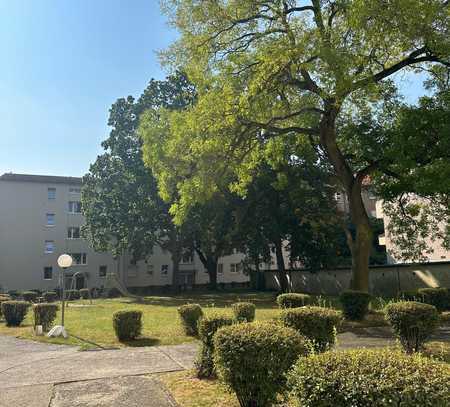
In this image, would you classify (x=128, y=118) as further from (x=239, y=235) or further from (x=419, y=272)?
(x=419, y=272)

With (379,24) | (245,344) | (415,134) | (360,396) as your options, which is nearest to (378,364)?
(360,396)

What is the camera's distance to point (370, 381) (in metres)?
3.20

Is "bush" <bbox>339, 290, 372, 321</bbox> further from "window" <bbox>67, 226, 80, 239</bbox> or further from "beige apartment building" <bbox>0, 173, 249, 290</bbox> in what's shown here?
"window" <bbox>67, 226, 80, 239</bbox>

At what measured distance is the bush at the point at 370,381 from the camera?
308cm

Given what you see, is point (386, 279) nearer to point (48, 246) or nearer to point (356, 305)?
point (356, 305)

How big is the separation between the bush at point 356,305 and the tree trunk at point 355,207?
70.2 inches

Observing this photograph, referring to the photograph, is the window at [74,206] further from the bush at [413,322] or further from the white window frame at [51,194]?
the bush at [413,322]

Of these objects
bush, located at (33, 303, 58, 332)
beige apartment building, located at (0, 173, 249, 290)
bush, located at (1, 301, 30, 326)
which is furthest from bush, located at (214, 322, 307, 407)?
beige apartment building, located at (0, 173, 249, 290)

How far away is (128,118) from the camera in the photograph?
130 feet

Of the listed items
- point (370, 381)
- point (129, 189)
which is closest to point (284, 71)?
point (370, 381)

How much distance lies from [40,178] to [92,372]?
151ft

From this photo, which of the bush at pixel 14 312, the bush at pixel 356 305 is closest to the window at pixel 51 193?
the bush at pixel 14 312

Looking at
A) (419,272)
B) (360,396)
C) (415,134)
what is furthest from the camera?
(419,272)

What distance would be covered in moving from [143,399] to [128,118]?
3576 cm
